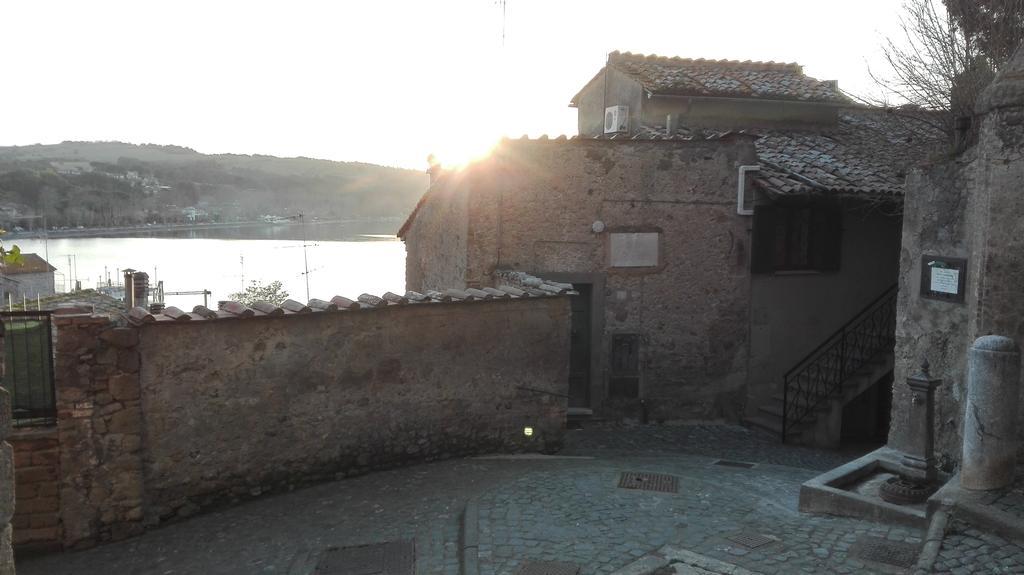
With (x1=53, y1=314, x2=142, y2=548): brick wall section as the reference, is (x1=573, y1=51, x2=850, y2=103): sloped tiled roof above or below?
above

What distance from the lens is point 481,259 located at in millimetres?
11836

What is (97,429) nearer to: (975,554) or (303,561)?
(303,561)

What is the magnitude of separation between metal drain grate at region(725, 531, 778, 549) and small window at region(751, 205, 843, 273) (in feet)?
24.4

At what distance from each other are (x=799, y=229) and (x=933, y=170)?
19.4 feet

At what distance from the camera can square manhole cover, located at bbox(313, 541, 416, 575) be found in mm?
5555

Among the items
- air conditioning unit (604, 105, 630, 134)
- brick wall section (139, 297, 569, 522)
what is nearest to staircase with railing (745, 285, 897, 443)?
brick wall section (139, 297, 569, 522)

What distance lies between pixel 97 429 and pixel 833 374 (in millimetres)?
11186

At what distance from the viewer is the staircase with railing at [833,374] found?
12.0 meters

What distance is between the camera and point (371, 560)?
572cm

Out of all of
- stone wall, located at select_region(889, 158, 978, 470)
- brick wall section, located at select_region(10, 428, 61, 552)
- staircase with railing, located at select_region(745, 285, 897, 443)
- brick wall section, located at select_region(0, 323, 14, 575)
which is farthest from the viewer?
staircase with railing, located at select_region(745, 285, 897, 443)

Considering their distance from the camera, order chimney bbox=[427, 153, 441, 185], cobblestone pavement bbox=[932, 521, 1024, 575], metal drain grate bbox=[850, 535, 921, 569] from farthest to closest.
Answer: chimney bbox=[427, 153, 441, 185], metal drain grate bbox=[850, 535, 921, 569], cobblestone pavement bbox=[932, 521, 1024, 575]

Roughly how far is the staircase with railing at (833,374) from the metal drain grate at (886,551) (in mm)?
6224

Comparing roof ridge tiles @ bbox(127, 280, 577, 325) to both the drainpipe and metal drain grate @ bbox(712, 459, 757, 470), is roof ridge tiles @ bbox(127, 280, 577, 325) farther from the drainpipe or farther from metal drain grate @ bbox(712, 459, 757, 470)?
the drainpipe

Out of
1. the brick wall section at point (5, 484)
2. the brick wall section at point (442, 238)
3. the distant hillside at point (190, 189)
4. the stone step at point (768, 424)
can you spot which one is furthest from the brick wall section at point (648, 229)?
the distant hillside at point (190, 189)
